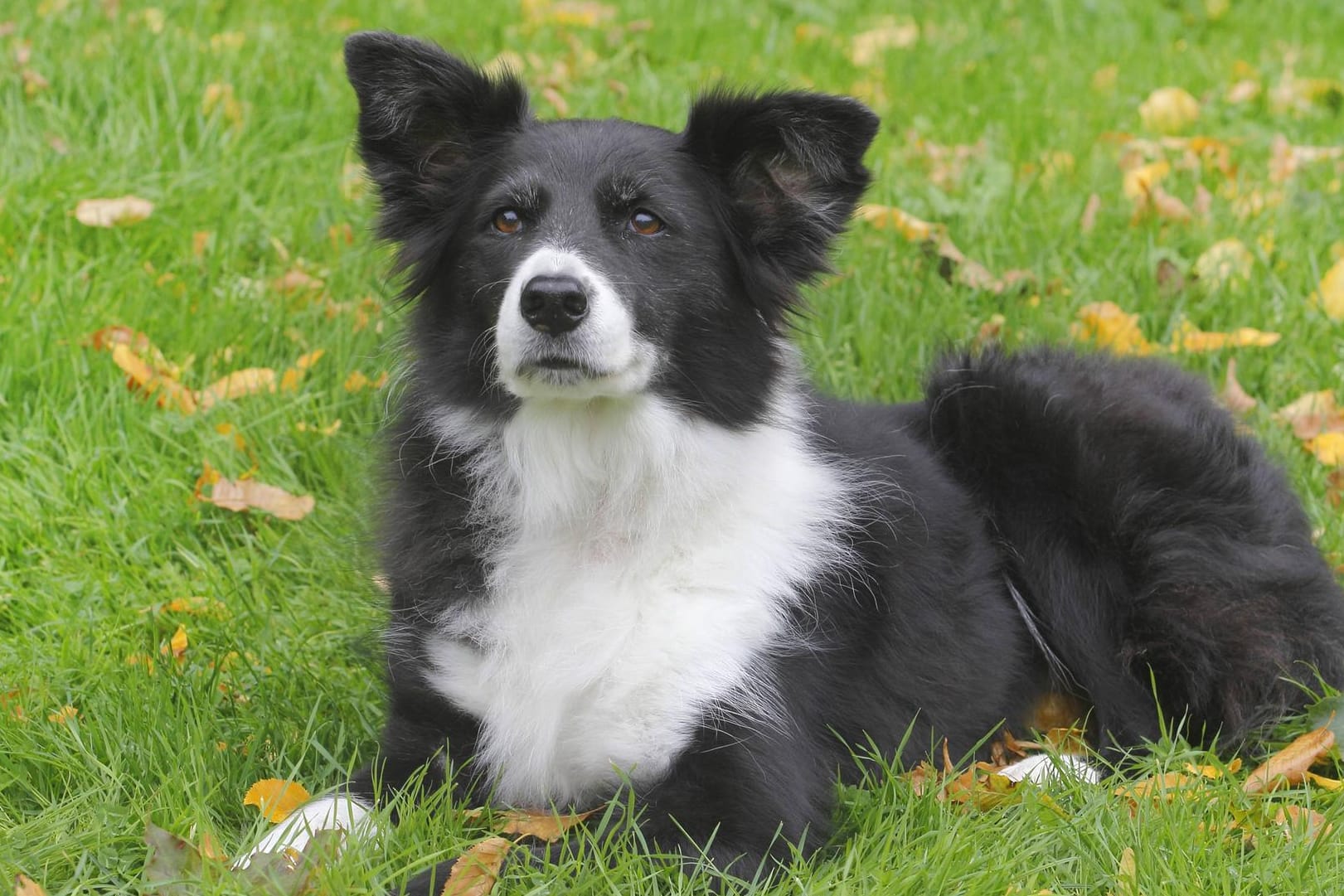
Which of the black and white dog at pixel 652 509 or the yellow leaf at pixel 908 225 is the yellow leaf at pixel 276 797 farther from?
the yellow leaf at pixel 908 225

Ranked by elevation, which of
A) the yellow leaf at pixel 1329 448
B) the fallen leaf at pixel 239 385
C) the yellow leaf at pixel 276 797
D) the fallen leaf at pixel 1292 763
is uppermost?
the yellow leaf at pixel 1329 448

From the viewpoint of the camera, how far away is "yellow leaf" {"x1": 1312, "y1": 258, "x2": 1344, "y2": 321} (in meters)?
5.21

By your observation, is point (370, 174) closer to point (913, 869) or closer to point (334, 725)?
point (334, 725)

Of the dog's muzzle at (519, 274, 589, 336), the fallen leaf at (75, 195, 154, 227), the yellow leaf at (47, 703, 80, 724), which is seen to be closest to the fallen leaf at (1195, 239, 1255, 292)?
the dog's muzzle at (519, 274, 589, 336)

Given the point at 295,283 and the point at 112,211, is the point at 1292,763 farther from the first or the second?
the point at 112,211

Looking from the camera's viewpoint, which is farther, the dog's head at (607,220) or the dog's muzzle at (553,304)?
the dog's head at (607,220)

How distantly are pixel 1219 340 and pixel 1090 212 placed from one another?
922mm

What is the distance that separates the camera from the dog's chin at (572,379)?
9.70ft

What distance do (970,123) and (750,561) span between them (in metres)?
4.22

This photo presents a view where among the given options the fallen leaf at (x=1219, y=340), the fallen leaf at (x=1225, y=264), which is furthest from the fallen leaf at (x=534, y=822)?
the fallen leaf at (x=1225, y=264)

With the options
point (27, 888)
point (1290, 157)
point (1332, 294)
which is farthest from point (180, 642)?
point (1290, 157)

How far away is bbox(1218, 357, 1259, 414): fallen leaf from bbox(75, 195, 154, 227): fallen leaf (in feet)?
12.5

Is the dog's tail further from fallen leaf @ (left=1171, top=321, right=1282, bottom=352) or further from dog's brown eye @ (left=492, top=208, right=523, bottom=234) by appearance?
dog's brown eye @ (left=492, top=208, right=523, bottom=234)

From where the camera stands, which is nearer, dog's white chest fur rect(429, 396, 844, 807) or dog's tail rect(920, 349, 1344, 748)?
dog's white chest fur rect(429, 396, 844, 807)
